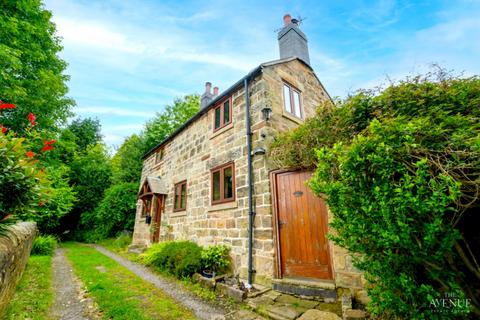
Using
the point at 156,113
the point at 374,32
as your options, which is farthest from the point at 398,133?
the point at 156,113

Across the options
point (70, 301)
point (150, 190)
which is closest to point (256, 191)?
point (70, 301)

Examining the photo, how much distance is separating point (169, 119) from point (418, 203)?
69.9 feet

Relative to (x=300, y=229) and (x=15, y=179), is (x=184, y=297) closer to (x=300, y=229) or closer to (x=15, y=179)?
(x=300, y=229)

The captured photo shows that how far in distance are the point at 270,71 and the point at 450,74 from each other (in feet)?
15.0

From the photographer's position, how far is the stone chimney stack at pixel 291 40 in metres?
8.14

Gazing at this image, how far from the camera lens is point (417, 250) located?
186 cm

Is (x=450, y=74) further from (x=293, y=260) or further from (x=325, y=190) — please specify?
(x=293, y=260)

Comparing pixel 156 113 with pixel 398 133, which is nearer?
pixel 398 133

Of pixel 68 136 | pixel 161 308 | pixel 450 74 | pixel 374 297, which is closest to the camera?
pixel 374 297

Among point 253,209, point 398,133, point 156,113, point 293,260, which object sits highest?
point 156,113

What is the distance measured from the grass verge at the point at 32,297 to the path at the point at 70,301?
130mm

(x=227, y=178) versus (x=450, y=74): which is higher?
(x=450, y=74)

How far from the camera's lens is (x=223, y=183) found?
6.73m

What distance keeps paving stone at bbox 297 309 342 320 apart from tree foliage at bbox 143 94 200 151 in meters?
18.2
